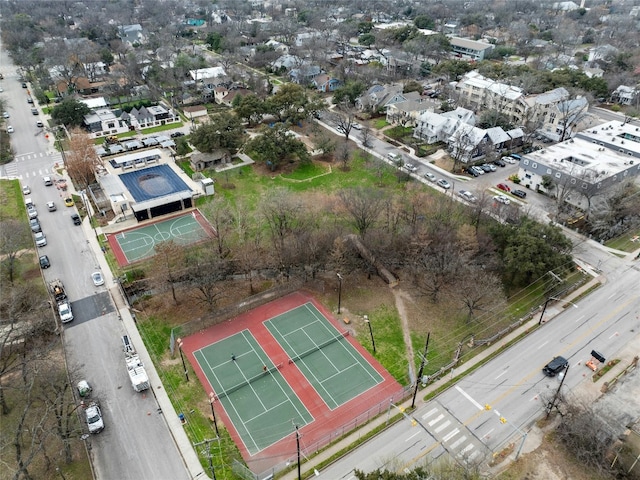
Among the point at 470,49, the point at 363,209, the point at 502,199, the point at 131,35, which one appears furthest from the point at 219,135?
the point at 131,35

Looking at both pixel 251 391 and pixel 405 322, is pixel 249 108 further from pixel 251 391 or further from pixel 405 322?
pixel 251 391

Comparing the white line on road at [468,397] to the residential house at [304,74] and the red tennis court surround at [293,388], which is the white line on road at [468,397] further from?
the residential house at [304,74]

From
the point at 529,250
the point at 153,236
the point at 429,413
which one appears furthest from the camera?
the point at 153,236

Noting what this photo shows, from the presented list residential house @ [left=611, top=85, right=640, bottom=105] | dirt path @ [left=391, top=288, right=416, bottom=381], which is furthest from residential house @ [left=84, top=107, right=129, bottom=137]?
residential house @ [left=611, top=85, right=640, bottom=105]

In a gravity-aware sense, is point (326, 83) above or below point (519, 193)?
above

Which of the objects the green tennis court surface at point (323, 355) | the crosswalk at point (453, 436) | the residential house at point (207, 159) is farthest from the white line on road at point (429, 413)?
the residential house at point (207, 159)

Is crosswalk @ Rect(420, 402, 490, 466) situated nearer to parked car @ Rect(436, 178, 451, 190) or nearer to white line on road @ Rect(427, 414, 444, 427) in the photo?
white line on road @ Rect(427, 414, 444, 427)

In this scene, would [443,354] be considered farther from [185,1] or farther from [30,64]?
[185,1]

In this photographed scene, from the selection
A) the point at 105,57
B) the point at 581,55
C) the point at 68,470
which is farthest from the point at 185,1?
the point at 68,470
